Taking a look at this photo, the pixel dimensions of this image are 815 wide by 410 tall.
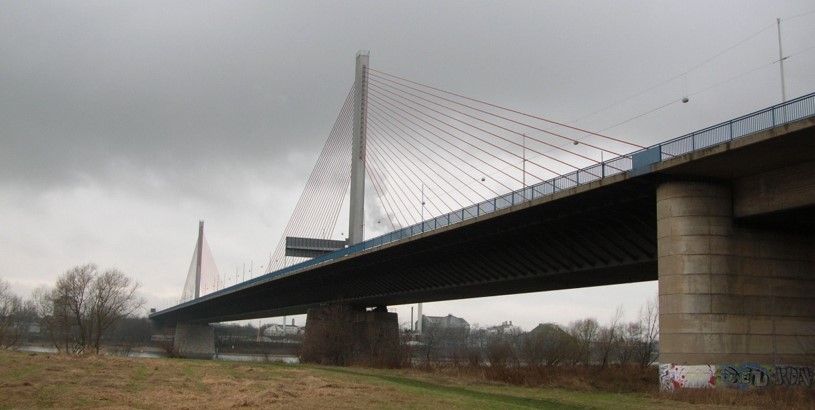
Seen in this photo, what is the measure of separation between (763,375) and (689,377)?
125 inches

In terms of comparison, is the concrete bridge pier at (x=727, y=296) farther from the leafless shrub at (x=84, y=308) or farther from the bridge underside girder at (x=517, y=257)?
the leafless shrub at (x=84, y=308)

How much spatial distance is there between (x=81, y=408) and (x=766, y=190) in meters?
25.7

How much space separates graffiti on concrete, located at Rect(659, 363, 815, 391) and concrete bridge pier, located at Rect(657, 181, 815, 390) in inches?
1.5

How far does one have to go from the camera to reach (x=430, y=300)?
6719 centimetres

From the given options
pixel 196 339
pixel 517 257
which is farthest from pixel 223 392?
pixel 196 339

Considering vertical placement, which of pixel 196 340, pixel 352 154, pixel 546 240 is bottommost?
pixel 196 340

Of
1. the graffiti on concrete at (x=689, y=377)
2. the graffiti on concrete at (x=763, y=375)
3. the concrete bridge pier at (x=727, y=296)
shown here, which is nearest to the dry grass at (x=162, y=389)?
the graffiti on concrete at (x=689, y=377)

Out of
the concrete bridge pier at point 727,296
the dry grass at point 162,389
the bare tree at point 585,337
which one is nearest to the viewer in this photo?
the dry grass at point 162,389

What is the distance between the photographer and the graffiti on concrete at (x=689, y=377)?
28.8 m

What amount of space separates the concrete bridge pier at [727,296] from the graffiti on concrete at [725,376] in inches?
1.5

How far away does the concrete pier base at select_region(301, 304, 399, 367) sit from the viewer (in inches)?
2389

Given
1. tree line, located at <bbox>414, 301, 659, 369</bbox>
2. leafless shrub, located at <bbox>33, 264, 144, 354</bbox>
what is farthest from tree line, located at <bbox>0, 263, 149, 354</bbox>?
tree line, located at <bbox>414, 301, 659, 369</bbox>

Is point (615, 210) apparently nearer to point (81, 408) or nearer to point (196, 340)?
point (81, 408)

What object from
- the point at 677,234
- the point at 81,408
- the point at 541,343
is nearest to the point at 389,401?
the point at 81,408
